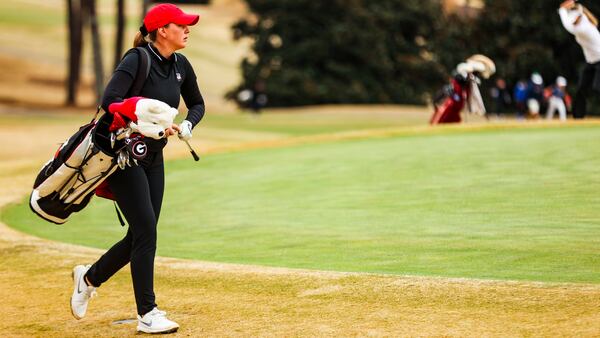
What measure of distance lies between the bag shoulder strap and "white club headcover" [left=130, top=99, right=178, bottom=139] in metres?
0.27

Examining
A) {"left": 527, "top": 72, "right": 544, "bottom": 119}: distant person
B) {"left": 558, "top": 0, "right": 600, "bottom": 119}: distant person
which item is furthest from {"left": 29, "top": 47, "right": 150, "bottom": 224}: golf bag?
{"left": 527, "top": 72, "right": 544, "bottom": 119}: distant person

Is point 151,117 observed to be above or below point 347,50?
above

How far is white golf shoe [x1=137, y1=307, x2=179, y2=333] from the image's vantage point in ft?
23.2

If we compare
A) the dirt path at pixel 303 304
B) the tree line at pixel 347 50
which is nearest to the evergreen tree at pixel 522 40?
the tree line at pixel 347 50

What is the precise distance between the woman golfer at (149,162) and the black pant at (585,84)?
14.0m

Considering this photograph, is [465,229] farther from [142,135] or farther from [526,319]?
[142,135]

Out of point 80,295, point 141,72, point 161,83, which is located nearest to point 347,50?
point 80,295

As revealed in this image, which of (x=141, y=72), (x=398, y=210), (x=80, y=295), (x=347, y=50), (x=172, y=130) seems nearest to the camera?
(x=172, y=130)

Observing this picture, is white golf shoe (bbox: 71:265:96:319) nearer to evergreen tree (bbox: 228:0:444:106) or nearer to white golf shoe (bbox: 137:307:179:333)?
white golf shoe (bbox: 137:307:179:333)

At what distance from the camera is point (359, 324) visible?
707 centimetres

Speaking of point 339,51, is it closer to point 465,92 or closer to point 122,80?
point 465,92

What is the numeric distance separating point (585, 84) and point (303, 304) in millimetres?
14213

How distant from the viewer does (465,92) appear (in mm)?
Result: 23047

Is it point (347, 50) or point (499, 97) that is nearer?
point (499, 97)
